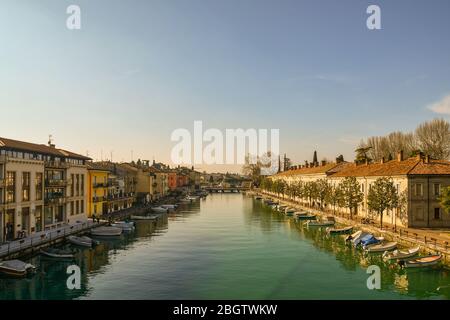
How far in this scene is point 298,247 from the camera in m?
56.2

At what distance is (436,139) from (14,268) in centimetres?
8940

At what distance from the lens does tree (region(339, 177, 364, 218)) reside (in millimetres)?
74625

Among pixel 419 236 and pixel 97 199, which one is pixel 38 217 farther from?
pixel 419 236

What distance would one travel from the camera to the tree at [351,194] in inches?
2938

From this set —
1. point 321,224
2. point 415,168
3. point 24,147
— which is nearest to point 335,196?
point 321,224

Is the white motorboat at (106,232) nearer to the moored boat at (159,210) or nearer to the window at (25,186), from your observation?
the window at (25,186)

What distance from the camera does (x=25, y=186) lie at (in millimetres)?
→ 54500

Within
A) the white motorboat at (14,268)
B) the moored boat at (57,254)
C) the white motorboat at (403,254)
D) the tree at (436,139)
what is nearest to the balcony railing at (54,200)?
the moored boat at (57,254)

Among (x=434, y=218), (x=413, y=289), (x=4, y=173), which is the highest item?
(x=4, y=173)

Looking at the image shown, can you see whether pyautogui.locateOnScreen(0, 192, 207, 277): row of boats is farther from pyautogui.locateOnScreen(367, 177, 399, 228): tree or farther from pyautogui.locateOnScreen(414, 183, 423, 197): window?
pyautogui.locateOnScreen(414, 183, 423, 197): window

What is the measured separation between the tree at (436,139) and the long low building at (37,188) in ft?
244
